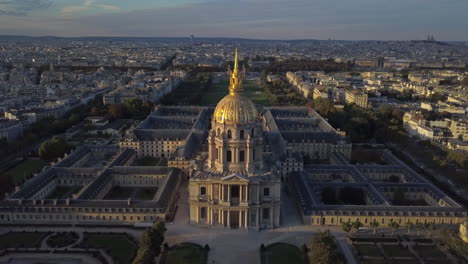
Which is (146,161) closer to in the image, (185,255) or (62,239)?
(62,239)

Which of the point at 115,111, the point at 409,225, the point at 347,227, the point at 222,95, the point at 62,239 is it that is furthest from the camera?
the point at 222,95

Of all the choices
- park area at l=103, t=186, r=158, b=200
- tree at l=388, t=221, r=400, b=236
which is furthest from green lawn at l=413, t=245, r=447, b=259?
park area at l=103, t=186, r=158, b=200

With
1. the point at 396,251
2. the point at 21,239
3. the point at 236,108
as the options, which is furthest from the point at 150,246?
the point at 396,251

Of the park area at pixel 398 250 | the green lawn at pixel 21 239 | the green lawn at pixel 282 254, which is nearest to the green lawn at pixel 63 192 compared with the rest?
the green lawn at pixel 21 239

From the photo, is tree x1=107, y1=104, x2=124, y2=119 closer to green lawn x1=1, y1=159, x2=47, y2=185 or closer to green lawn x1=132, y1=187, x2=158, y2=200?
green lawn x1=1, y1=159, x2=47, y2=185

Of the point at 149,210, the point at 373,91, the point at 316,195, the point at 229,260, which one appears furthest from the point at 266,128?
the point at 373,91

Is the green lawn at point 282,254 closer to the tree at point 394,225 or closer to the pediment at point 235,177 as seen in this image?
the pediment at point 235,177
